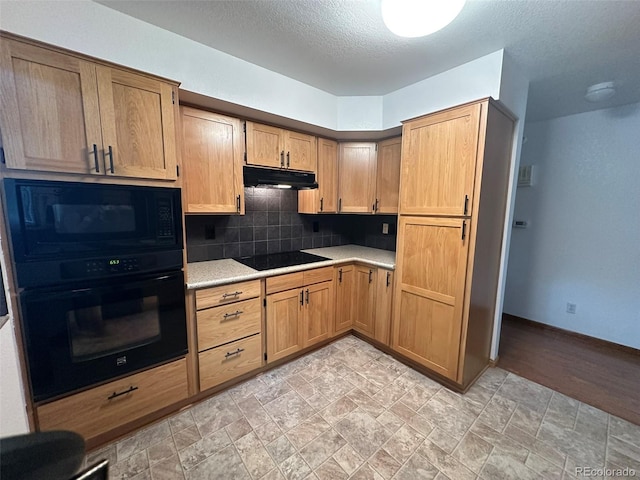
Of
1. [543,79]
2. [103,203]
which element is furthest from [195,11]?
[543,79]

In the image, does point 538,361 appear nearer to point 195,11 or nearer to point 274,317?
point 274,317

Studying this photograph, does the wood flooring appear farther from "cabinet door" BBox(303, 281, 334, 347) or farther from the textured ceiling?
the textured ceiling

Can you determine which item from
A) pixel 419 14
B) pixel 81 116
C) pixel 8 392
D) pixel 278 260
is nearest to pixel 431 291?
pixel 278 260

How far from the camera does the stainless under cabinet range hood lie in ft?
6.96

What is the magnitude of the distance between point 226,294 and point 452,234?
1.77m

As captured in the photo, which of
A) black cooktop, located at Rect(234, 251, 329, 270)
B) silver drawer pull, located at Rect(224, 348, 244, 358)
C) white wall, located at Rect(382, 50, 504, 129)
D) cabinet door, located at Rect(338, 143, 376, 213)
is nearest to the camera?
white wall, located at Rect(382, 50, 504, 129)

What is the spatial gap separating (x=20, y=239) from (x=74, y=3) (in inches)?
49.0

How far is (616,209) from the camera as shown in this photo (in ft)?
8.58

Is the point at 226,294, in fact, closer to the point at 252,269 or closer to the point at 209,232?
the point at 252,269

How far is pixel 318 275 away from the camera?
8.05 ft

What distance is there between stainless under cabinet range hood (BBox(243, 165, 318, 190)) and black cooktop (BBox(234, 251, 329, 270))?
706 millimetres

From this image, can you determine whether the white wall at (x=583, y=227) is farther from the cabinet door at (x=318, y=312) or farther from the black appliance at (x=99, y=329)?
the black appliance at (x=99, y=329)

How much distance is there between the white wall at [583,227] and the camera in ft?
8.41

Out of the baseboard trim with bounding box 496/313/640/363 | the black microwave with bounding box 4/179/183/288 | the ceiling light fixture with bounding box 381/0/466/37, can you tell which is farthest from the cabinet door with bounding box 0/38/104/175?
the baseboard trim with bounding box 496/313/640/363
